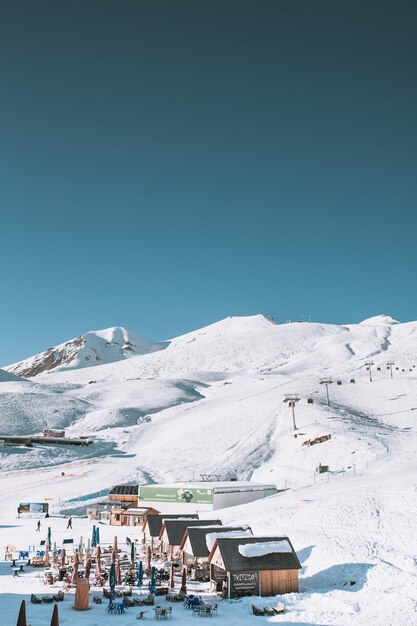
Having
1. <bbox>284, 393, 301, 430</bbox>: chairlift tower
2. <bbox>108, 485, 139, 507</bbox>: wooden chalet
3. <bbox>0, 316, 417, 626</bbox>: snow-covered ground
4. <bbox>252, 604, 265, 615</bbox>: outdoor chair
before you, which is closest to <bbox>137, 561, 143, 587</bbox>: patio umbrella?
<bbox>0, 316, 417, 626</bbox>: snow-covered ground

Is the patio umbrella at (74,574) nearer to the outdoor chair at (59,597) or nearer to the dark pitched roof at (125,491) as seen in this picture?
the outdoor chair at (59,597)

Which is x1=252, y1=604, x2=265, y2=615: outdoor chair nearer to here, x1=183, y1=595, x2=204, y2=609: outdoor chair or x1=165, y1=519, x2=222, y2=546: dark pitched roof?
x1=183, y1=595, x2=204, y2=609: outdoor chair

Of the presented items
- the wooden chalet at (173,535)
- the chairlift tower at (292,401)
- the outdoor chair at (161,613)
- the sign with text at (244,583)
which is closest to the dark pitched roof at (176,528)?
the wooden chalet at (173,535)

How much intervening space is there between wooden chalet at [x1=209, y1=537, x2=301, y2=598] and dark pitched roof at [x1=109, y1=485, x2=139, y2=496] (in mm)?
32406

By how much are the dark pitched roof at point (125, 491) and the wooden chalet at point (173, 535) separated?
23.3 meters

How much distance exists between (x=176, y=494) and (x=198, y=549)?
27.0 m

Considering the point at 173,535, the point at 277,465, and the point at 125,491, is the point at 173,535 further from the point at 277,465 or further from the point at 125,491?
the point at 277,465

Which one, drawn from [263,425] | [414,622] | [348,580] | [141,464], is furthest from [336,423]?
[414,622]

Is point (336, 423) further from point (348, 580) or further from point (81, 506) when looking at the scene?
point (348, 580)

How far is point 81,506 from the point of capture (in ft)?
201

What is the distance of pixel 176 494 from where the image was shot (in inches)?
2263

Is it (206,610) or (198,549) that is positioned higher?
(198,549)

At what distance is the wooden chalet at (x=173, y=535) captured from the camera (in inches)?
1373

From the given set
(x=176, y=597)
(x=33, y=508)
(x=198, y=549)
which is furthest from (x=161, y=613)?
(x=33, y=508)
